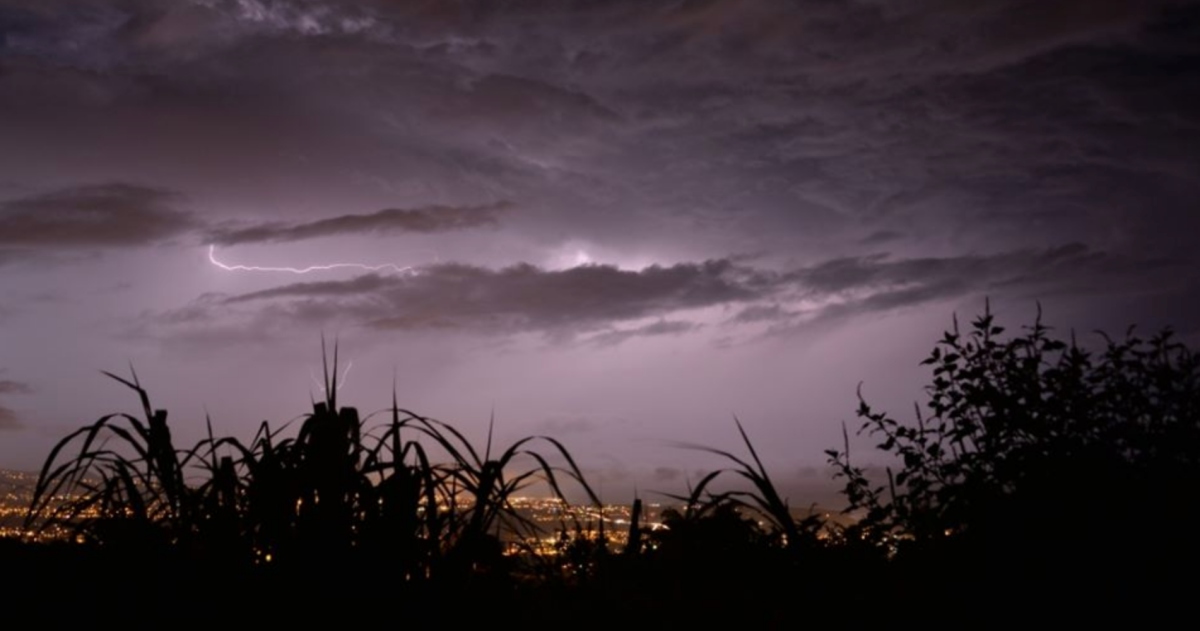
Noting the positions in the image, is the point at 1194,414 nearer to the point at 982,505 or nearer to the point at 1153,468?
the point at 1153,468

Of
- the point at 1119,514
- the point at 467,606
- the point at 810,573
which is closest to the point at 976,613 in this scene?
the point at 810,573

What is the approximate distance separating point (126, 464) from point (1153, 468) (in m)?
5.11

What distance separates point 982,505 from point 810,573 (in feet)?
4.59

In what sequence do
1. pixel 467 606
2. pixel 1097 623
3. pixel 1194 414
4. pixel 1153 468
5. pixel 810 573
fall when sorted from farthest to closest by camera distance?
pixel 1194 414 → pixel 1153 468 → pixel 810 573 → pixel 467 606 → pixel 1097 623

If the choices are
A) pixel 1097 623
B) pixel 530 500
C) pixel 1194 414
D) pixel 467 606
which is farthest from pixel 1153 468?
pixel 467 606

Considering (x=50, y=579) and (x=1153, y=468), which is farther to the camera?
(x=1153, y=468)

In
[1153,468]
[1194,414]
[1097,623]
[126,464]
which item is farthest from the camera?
[1194,414]

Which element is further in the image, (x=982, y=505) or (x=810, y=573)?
(x=982, y=505)

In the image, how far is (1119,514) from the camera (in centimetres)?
440

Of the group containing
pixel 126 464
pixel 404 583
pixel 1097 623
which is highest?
pixel 126 464

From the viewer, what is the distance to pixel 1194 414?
5.62 m

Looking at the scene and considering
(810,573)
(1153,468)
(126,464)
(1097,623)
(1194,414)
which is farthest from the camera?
(1194,414)

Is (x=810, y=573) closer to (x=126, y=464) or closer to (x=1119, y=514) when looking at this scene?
(x=1119, y=514)

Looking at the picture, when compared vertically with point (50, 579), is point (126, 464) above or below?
above
